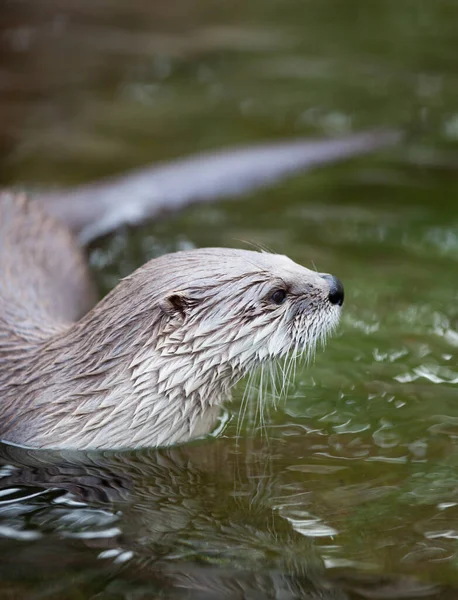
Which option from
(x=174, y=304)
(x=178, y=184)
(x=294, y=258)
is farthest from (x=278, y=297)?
(x=178, y=184)

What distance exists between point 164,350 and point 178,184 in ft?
5.51

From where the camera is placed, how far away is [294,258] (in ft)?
14.3

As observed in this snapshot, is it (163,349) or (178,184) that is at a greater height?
(178,184)

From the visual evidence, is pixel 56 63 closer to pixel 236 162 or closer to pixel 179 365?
pixel 236 162

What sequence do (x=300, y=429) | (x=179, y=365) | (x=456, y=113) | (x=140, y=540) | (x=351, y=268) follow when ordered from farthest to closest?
(x=456, y=113) → (x=351, y=268) → (x=300, y=429) → (x=179, y=365) → (x=140, y=540)

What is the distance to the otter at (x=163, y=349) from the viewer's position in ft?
9.65

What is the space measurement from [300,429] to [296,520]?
0.54 metres

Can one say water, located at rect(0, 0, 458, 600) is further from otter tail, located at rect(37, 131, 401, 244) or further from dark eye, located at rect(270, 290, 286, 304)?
dark eye, located at rect(270, 290, 286, 304)

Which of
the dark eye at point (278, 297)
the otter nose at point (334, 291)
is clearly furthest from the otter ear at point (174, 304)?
the otter nose at point (334, 291)

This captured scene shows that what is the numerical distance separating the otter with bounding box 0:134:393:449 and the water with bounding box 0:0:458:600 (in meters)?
0.09

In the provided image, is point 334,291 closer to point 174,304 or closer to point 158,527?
point 174,304

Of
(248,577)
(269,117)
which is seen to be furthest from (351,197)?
(248,577)

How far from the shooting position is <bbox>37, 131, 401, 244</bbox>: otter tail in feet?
14.2

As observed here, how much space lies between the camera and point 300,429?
323 cm
